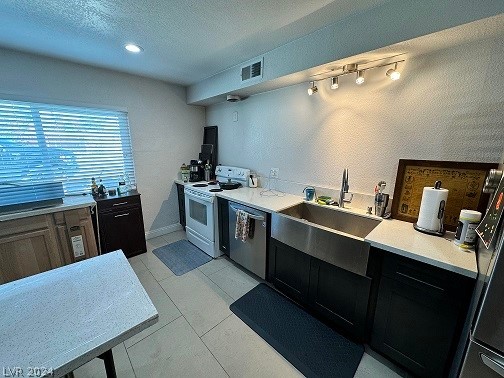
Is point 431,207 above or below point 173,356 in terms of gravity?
above

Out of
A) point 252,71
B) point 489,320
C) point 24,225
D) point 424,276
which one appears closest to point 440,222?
point 424,276

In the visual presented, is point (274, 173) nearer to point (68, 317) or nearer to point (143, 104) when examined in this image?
point (143, 104)

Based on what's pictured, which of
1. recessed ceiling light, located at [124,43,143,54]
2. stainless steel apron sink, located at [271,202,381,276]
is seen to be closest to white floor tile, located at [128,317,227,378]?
stainless steel apron sink, located at [271,202,381,276]

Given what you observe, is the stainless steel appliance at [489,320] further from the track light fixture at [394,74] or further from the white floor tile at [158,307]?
the white floor tile at [158,307]

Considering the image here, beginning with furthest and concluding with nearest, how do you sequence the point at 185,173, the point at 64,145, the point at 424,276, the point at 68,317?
the point at 185,173, the point at 64,145, the point at 424,276, the point at 68,317

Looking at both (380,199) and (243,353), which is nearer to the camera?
(243,353)

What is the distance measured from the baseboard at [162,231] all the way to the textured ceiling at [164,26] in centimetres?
240

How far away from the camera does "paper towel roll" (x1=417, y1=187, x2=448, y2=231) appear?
1376 millimetres

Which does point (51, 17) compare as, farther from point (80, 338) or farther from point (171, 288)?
point (171, 288)

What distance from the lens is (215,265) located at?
2553 millimetres

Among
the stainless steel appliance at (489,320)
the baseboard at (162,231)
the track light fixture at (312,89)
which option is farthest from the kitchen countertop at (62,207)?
the stainless steel appliance at (489,320)

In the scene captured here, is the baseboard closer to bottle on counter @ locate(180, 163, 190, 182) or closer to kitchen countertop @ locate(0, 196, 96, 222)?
bottle on counter @ locate(180, 163, 190, 182)

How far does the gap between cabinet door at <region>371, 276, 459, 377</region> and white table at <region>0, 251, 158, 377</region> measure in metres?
1.42

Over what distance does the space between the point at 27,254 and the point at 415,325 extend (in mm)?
3226
